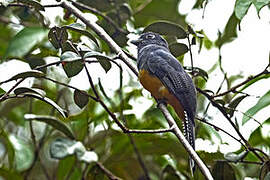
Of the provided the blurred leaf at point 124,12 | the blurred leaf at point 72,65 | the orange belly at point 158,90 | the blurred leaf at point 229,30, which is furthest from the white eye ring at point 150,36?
the blurred leaf at point 72,65

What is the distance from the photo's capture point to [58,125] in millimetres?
2529

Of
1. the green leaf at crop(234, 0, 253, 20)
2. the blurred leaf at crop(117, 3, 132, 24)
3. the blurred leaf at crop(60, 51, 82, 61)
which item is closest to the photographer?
the blurred leaf at crop(60, 51, 82, 61)

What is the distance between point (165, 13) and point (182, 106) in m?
1.29

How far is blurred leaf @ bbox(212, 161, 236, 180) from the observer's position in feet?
8.05

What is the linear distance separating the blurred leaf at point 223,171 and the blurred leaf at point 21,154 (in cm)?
120

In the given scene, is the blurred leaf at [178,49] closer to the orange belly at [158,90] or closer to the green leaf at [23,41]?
the orange belly at [158,90]

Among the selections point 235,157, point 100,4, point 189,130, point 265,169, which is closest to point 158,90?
point 189,130

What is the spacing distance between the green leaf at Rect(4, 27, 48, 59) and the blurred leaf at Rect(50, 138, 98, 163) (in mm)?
818

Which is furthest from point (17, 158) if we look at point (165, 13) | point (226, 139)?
point (165, 13)

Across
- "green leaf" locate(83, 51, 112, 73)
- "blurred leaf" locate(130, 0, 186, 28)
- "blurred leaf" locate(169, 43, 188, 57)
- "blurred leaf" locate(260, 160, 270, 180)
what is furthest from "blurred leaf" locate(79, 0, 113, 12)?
"blurred leaf" locate(260, 160, 270, 180)

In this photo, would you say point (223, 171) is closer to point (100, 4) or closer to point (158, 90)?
point (158, 90)

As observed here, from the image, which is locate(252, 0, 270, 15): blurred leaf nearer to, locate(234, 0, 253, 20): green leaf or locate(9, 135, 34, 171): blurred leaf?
locate(234, 0, 253, 20): green leaf

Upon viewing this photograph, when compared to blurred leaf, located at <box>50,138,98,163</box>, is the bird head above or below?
above

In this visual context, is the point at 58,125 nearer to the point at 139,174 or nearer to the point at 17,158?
the point at 17,158
